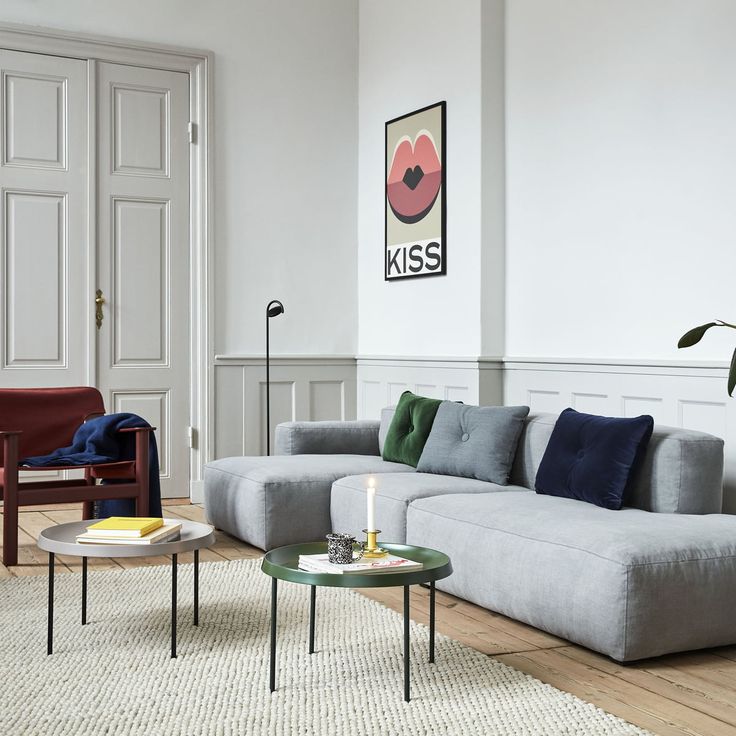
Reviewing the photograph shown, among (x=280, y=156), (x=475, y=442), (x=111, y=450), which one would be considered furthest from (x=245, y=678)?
(x=280, y=156)

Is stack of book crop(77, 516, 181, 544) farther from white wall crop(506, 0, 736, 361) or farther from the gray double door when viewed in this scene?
the gray double door

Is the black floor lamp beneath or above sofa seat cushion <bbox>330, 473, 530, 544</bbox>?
above

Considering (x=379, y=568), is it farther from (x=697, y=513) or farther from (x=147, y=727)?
(x=697, y=513)

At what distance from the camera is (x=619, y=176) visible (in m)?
4.57

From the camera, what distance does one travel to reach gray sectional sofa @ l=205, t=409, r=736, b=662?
2.91 metres

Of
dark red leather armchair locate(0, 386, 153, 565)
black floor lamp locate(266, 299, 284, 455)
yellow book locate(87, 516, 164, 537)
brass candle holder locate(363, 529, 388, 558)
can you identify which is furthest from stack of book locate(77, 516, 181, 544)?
black floor lamp locate(266, 299, 284, 455)

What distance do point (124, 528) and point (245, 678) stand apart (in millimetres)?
609

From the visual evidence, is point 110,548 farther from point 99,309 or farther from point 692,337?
point 99,309

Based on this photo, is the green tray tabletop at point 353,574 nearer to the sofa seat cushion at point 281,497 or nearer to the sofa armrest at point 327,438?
the sofa seat cushion at point 281,497

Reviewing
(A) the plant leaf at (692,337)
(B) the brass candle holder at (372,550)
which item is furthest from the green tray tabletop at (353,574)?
(A) the plant leaf at (692,337)

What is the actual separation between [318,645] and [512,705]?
0.73m

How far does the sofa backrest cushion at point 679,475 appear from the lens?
3.54 metres

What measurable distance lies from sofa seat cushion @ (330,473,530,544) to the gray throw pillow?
0.05 meters

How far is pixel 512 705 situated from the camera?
2.55 metres
